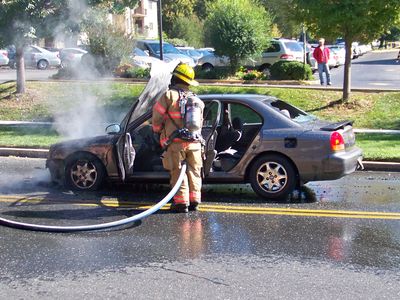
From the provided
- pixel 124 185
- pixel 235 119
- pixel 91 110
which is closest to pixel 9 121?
pixel 91 110

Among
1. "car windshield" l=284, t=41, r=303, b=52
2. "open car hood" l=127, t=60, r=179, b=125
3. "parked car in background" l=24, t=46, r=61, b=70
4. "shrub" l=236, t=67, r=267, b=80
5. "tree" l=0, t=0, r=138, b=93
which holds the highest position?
"parked car in background" l=24, t=46, r=61, b=70

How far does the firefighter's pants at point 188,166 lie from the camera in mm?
6984

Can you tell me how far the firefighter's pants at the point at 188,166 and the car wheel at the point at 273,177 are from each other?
2.94 feet

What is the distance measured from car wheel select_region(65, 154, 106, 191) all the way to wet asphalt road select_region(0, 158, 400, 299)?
0.18m

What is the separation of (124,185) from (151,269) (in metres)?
3.57

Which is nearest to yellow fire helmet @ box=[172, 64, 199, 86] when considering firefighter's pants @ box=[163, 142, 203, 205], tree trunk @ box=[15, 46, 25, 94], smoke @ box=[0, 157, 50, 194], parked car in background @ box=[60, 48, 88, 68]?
firefighter's pants @ box=[163, 142, 203, 205]

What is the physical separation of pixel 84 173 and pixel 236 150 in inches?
79.9

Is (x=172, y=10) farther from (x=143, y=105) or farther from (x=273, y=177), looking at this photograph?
(x=273, y=177)

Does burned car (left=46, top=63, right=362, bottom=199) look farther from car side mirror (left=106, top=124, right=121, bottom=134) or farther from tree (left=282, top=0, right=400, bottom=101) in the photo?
tree (left=282, top=0, right=400, bottom=101)

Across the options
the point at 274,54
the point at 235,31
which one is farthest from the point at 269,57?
the point at 235,31

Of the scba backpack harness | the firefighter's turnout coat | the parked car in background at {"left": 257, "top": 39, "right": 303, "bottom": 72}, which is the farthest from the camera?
the parked car in background at {"left": 257, "top": 39, "right": 303, "bottom": 72}

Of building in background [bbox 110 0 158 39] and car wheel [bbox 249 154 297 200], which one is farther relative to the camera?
building in background [bbox 110 0 158 39]

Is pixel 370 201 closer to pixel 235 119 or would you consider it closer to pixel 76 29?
pixel 235 119

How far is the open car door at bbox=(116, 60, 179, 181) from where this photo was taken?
7.34 m
